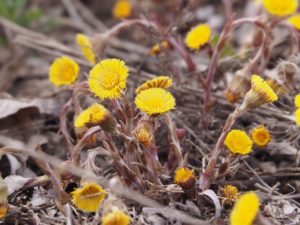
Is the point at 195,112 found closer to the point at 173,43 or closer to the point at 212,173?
the point at 173,43

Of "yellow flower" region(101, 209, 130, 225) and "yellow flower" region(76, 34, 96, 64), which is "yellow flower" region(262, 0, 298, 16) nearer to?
"yellow flower" region(76, 34, 96, 64)

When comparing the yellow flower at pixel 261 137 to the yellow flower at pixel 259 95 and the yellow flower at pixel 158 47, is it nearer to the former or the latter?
the yellow flower at pixel 259 95

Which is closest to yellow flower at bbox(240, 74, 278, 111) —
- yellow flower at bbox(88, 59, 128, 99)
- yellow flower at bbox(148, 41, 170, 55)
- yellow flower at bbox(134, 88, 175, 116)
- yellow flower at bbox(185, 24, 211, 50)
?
yellow flower at bbox(134, 88, 175, 116)

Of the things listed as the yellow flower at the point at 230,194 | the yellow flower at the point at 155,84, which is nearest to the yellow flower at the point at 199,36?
the yellow flower at the point at 155,84

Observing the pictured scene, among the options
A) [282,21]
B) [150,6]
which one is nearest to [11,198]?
[282,21]

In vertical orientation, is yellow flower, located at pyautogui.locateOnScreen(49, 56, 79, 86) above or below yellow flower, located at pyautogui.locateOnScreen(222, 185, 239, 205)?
above

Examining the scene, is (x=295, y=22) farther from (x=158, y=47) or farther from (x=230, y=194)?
(x=230, y=194)

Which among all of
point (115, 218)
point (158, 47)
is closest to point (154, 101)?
point (115, 218)
